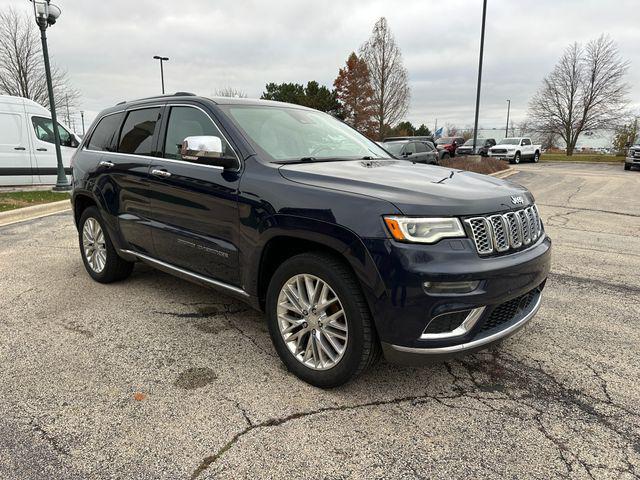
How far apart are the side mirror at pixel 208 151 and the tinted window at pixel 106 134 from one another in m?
1.78

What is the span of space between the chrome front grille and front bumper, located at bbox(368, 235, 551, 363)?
0.22 feet

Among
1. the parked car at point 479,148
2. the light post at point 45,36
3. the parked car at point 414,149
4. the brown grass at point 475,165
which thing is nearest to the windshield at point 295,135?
the light post at point 45,36

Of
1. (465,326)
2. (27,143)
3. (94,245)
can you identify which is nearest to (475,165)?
(27,143)

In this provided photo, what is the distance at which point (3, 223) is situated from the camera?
326 inches

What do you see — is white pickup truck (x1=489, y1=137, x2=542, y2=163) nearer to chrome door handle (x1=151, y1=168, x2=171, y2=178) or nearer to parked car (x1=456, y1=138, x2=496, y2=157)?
parked car (x1=456, y1=138, x2=496, y2=157)

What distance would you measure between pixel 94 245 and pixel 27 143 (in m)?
8.84

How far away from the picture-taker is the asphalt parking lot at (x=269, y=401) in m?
2.21

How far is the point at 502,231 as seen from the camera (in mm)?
2598

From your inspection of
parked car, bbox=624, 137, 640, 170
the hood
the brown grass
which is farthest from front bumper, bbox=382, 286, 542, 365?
parked car, bbox=624, 137, 640, 170

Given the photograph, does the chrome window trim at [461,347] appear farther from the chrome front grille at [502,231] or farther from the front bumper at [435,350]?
the chrome front grille at [502,231]

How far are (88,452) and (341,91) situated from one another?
42199 mm

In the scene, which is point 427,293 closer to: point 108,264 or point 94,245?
point 108,264

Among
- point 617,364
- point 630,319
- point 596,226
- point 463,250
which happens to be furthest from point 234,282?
point 596,226

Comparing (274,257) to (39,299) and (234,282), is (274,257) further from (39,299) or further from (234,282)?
(39,299)
